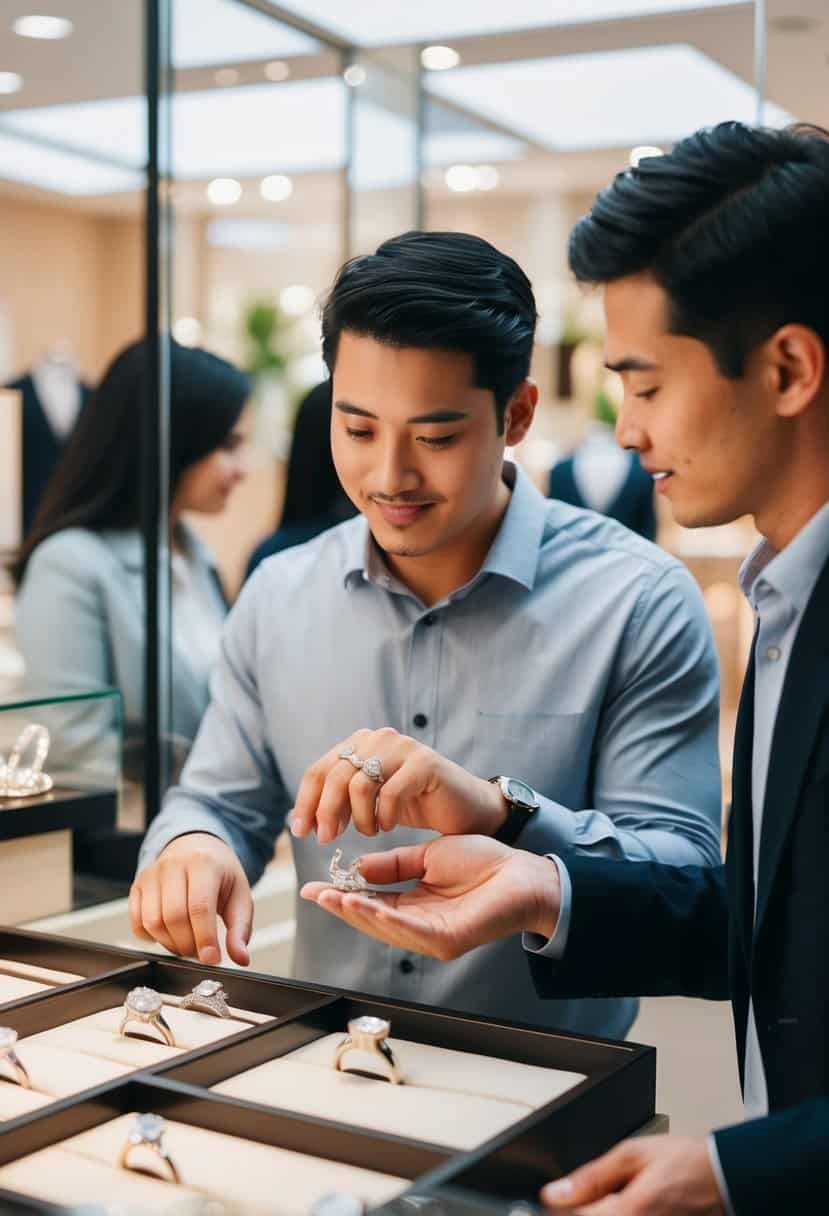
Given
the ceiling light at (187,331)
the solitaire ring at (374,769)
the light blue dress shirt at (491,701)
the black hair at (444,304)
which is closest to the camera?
the solitaire ring at (374,769)

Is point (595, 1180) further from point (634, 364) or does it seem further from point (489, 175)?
point (489, 175)

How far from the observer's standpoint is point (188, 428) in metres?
3.35

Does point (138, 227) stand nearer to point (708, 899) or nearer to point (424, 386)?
point (424, 386)

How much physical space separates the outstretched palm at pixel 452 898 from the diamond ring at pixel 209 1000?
119mm

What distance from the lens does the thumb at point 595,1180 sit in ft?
3.09

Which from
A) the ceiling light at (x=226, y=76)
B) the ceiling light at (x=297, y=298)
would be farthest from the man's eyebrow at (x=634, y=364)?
the ceiling light at (x=297, y=298)

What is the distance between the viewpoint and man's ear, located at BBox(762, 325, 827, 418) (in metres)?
1.12

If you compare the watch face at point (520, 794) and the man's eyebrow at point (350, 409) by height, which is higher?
the man's eyebrow at point (350, 409)

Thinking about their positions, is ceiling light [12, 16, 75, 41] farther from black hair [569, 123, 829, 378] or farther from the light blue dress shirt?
black hair [569, 123, 829, 378]

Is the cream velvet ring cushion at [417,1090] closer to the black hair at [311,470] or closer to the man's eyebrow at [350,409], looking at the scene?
the man's eyebrow at [350,409]

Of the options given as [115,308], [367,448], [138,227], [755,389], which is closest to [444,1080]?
[755,389]

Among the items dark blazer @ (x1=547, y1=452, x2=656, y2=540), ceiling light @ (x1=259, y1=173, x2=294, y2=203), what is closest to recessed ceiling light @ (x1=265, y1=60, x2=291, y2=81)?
ceiling light @ (x1=259, y1=173, x2=294, y2=203)

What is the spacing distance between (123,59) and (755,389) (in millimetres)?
2687

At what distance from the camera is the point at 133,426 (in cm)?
333
